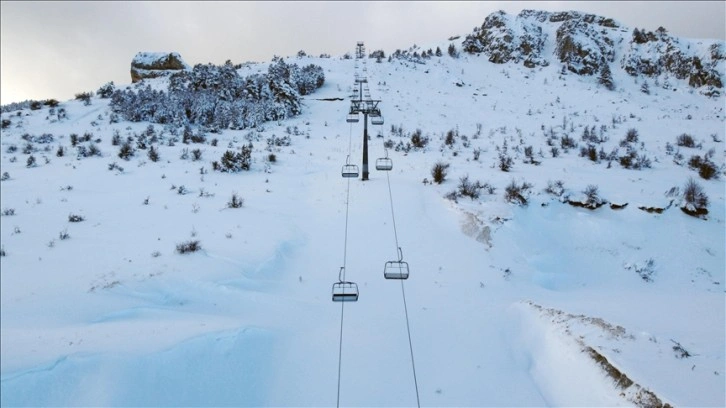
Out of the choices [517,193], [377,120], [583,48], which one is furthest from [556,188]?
[583,48]

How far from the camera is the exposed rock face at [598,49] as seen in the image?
126 ft

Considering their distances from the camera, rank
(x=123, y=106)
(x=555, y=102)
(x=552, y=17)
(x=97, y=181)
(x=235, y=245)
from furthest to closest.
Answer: (x=552, y=17)
(x=555, y=102)
(x=123, y=106)
(x=97, y=181)
(x=235, y=245)

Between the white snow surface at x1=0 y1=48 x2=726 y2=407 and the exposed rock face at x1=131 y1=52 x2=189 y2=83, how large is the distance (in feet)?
66.3

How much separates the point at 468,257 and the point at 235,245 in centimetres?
705

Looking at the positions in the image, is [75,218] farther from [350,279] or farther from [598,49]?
[598,49]

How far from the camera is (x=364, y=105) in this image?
1842cm

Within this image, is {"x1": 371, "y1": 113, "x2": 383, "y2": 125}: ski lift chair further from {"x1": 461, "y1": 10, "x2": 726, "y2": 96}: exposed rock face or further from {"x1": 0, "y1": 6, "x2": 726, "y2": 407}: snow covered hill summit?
{"x1": 461, "y1": 10, "x2": 726, "y2": 96}: exposed rock face

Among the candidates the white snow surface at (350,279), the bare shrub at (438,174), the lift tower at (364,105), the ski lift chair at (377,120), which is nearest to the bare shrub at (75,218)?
→ the white snow surface at (350,279)

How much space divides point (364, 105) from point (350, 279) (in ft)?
31.0

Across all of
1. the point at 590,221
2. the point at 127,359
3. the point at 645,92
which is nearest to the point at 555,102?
the point at 645,92

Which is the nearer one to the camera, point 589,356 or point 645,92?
point 589,356

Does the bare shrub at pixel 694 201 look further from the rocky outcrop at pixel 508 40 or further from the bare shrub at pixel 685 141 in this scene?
the rocky outcrop at pixel 508 40

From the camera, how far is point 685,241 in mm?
13664

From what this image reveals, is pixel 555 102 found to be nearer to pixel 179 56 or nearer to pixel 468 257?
pixel 468 257
